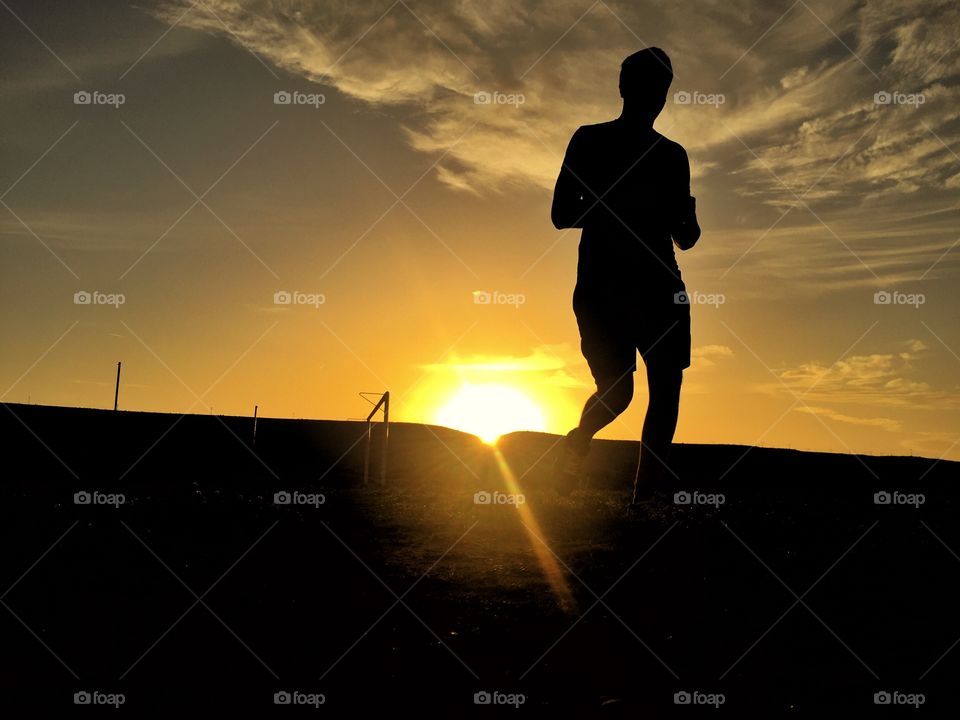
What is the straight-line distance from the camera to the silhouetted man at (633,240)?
230 inches

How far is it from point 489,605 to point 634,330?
2.17 meters

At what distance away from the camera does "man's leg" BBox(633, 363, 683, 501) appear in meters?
6.02

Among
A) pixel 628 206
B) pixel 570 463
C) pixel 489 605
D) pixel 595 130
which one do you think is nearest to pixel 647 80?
pixel 595 130

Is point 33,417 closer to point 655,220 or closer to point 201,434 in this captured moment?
point 201,434

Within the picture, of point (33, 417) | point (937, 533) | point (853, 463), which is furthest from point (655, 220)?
point (33, 417)

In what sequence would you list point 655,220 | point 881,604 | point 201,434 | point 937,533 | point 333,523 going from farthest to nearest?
point 201,434
point 333,523
point 937,533
point 655,220
point 881,604

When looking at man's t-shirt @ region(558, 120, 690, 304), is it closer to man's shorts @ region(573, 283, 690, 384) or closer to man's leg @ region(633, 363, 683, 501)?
man's shorts @ region(573, 283, 690, 384)

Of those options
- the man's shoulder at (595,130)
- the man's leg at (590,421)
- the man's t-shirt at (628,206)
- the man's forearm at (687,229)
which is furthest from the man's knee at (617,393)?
the man's shoulder at (595,130)

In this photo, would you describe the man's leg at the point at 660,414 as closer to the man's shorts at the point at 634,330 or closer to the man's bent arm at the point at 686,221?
the man's shorts at the point at 634,330

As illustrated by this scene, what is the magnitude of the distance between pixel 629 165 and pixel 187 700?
14.4ft

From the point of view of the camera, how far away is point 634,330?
5.90 meters

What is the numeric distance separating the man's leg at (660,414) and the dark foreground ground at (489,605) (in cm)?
79

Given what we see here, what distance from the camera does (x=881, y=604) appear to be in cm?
519

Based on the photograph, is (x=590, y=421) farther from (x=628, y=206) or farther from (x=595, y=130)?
(x=595, y=130)
